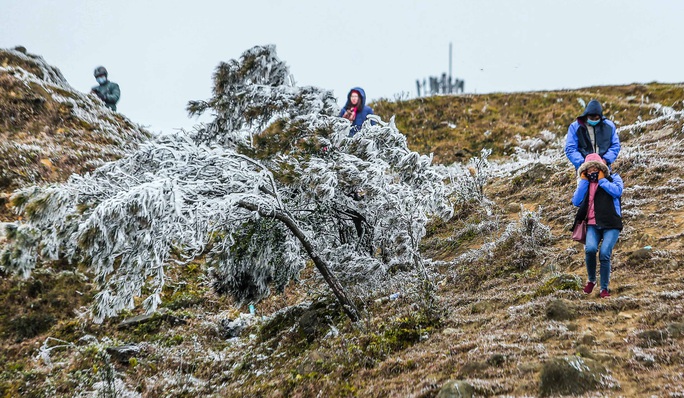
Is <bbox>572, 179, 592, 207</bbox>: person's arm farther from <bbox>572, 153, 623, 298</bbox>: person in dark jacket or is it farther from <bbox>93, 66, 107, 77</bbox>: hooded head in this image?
<bbox>93, 66, 107, 77</bbox>: hooded head

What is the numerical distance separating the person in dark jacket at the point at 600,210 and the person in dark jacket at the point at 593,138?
0.27 meters

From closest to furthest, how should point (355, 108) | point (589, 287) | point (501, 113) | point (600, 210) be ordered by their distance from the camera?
point (600, 210) → point (589, 287) → point (355, 108) → point (501, 113)

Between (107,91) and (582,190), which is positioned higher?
(107,91)

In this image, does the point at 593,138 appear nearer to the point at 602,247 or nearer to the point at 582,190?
the point at 582,190

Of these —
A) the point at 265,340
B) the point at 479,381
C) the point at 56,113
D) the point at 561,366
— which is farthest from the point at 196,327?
the point at 56,113

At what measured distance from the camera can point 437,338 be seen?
513 cm

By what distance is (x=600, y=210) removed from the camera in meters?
5.07

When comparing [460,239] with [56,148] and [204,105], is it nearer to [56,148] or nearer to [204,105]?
[204,105]

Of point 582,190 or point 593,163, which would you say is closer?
point 593,163

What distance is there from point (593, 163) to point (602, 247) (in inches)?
39.4

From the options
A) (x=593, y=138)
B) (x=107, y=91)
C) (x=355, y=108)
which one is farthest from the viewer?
(x=107, y=91)

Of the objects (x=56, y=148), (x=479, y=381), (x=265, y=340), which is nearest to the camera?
(x=479, y=381)

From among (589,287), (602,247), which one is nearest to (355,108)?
(602,247)

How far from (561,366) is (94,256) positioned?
4.30 m
